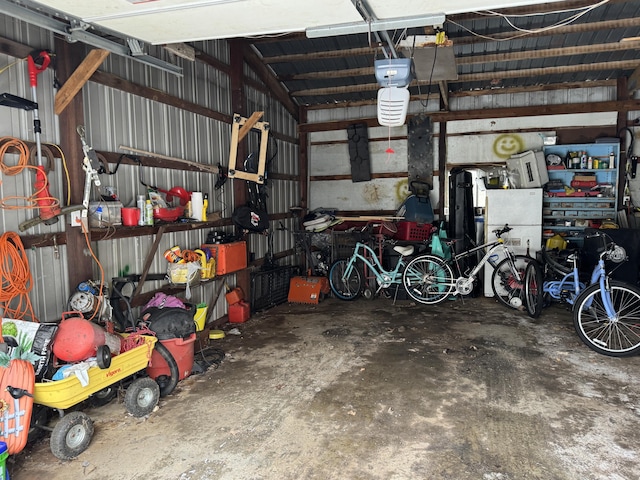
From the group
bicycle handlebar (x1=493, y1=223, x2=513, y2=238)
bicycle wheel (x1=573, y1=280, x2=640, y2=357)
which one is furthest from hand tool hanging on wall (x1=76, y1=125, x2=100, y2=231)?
bicycle handlebar (x1=493, y1=223, x2=513, y2=238)

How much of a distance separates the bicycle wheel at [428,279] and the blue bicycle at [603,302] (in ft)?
3.78

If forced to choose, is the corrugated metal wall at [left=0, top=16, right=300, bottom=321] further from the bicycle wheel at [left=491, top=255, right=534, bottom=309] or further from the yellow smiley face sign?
the yellow smiley face sign

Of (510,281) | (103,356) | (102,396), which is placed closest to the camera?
(103,356)

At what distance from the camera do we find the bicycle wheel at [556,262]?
17.1 ft

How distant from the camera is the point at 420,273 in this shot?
6156 millimetres

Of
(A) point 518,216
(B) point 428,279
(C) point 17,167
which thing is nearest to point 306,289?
(B) point 428,279

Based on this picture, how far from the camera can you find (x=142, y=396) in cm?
316

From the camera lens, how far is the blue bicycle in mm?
4121

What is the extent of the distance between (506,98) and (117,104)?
18.6 feet

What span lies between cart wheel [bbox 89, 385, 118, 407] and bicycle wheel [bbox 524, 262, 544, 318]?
4456mm

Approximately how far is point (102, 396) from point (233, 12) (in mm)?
2647

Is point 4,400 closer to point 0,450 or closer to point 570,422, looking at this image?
point 0,450

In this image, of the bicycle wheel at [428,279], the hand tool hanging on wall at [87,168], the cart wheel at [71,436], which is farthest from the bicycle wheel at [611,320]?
the hand tool hanging on wall at [87,168]

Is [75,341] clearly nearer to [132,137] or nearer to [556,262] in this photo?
[132,137]
